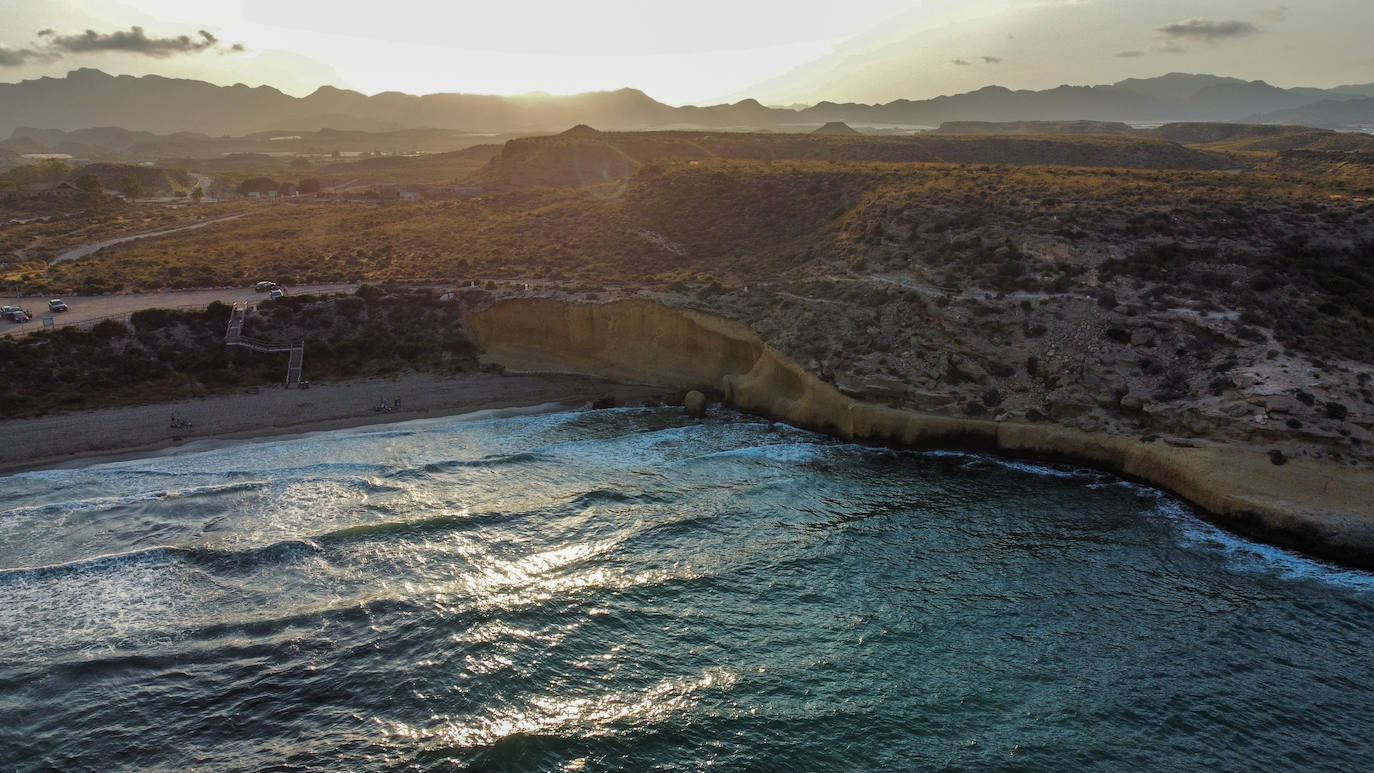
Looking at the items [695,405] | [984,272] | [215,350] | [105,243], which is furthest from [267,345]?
[105,243]

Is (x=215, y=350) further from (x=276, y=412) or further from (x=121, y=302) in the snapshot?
(x=121, y=302)

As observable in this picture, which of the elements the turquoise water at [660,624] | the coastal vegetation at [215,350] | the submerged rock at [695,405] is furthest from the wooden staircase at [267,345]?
the submerged rock at [695,405]

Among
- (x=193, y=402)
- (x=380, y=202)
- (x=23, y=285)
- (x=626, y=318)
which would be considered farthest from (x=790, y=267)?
(x=380, y=202)

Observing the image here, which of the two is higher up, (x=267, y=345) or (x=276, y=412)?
(x=267, y=345)

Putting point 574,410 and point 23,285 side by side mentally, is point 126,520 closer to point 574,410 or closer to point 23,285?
point 574,410

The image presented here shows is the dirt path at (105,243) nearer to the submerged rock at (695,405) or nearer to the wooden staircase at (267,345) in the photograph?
the wooden staircase at (267,345)

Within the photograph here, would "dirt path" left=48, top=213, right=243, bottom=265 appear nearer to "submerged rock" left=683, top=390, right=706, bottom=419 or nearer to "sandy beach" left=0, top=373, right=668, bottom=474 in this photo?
"sandy beach" left=0, top=373, right=668, bottom=474

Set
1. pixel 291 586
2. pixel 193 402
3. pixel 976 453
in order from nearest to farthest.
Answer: pixel 291 586, pixel 976 453, pixel 193 402
